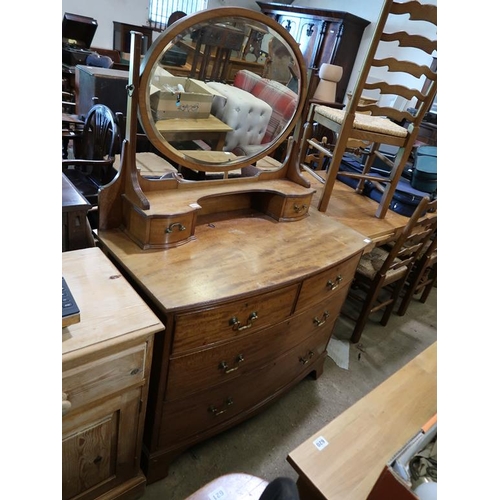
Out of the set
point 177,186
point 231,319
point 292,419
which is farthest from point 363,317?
point 177,186

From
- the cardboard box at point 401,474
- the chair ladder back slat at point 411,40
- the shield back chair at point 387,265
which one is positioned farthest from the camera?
the shield back chair at point 387,265

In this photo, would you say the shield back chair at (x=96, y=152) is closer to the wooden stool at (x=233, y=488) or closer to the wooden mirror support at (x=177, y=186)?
the wooden mirror support at (x=177, y=186)

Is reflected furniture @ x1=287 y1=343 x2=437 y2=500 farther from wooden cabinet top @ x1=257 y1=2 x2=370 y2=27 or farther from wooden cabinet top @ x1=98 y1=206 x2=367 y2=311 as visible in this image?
wooden cabinet top @ x1=257 y1=2 x2=370 y2=27

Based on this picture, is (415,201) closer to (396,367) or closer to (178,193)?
(396,367)

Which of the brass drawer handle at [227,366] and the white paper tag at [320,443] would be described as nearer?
the white paper tag at [320,443]

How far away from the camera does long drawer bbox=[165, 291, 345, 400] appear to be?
117cm

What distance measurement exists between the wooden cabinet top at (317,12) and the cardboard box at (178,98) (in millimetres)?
3968

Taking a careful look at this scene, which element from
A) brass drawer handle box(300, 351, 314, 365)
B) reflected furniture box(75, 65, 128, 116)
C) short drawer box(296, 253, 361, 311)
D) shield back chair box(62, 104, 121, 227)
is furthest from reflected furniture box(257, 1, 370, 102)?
brass drawer handle box(300, 351, 314, 365)

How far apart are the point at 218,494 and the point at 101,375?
412 millimetres

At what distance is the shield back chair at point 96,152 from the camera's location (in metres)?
1.94

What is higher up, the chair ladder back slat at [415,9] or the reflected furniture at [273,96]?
the chair ladder back slat at [415,9]

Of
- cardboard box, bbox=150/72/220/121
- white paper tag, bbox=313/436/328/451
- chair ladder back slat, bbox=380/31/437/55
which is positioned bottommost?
white paper tag, bbox=313/436/328/451

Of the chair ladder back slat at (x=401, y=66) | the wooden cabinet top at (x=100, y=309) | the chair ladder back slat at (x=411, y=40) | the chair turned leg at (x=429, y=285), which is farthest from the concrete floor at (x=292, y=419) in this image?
the chair ladder back slat at (x=411, y=40)

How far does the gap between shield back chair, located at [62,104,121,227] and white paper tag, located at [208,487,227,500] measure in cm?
152
